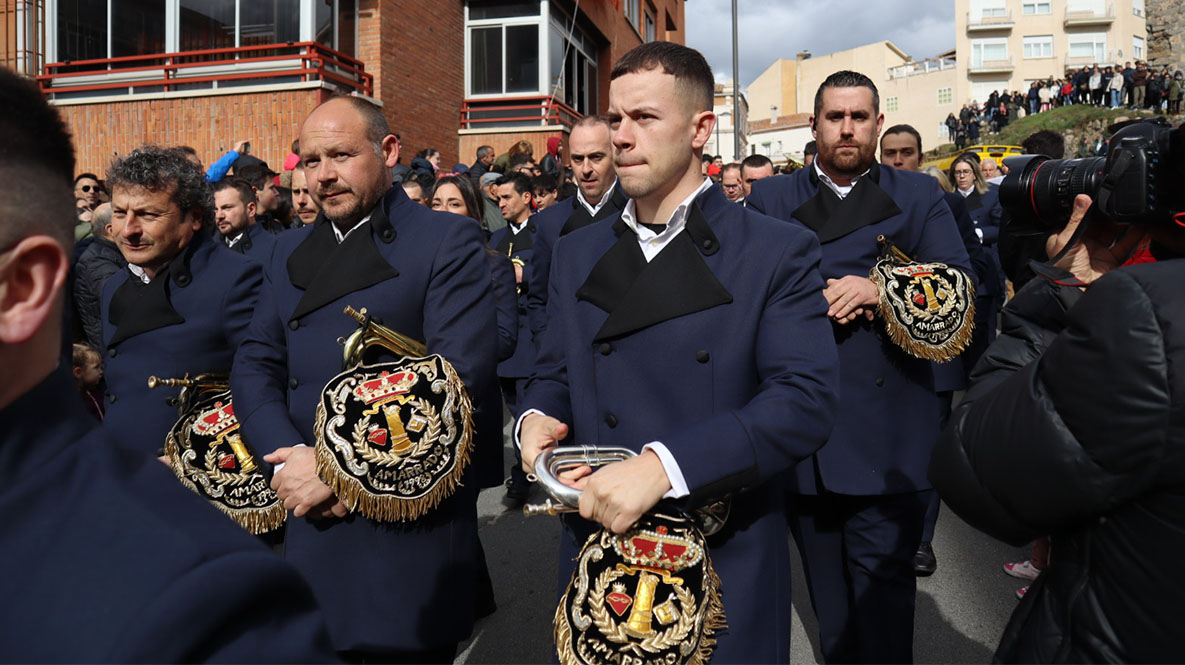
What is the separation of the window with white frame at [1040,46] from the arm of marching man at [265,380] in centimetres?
7123

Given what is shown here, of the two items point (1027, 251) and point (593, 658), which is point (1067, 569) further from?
point (1027, 251)

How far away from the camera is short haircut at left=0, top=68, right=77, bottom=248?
0.99 m

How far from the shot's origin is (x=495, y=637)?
4.30 m

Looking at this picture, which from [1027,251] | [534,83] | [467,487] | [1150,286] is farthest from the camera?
[534,83]

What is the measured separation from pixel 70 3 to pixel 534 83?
941 centimetres

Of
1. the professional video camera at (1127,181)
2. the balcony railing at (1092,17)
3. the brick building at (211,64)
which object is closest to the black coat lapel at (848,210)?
the professional video camera at (1127,181)

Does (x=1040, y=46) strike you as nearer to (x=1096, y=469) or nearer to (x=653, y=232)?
(x=653, y=232)

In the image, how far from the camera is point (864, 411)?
3.44m

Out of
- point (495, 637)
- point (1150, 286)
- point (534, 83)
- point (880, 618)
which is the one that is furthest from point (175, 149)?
point (534, 83)

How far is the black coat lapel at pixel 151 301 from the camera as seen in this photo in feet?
11.5

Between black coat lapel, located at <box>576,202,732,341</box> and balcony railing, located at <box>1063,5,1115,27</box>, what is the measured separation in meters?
72.1

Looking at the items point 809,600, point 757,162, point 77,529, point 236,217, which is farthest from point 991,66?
point 77,529

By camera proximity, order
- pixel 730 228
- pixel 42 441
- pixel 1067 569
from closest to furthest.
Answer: pixel 42 441, pixel 1067 569, pixel 730 228

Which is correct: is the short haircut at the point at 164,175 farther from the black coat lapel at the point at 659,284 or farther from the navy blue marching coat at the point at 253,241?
the navy blue marching coat at the point at 253,241
